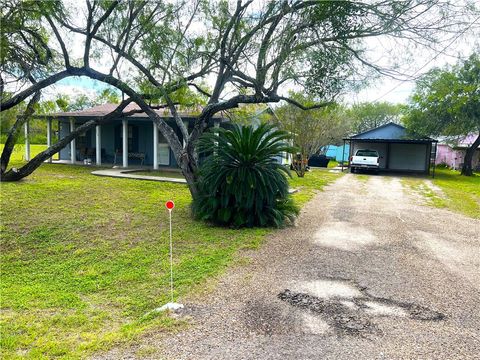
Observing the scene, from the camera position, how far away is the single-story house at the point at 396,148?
2584 cm

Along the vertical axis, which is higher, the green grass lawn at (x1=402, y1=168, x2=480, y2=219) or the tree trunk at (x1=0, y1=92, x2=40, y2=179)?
the tree trunk at (x1=0, y1=92, x2=40, y2=179)

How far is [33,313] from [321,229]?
5483 millimetres

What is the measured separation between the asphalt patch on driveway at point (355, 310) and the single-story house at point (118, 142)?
1401cm

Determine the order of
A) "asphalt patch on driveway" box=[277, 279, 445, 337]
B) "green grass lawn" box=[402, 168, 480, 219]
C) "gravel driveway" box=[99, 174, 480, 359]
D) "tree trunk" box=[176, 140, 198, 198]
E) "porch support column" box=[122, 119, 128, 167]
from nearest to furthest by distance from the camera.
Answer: "gravel driveway" box=[99, 174, 480, 359] < "asphalt patch on driveway" box=[277, 279, 445, 337] < "tree trunk" box=[176, 140, 198, 198] < "green grass lawn" box=[402, 168, 480, 219] < "porch support column" box=[122, 119, 128, 167]

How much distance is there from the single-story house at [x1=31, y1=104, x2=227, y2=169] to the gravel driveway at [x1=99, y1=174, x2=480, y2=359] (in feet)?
39.4

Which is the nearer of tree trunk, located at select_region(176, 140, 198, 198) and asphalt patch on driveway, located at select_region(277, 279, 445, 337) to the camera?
asphalt patch on driveway, located at select_region(277, 279, 445, 337)

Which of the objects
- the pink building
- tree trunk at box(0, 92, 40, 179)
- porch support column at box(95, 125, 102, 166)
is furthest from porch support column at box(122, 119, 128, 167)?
the pink building

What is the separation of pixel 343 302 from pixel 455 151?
3094cm

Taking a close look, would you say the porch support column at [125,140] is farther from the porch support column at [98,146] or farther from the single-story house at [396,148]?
the single-story house at [396,148]

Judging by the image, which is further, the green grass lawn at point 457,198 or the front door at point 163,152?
the front door at point 163,152

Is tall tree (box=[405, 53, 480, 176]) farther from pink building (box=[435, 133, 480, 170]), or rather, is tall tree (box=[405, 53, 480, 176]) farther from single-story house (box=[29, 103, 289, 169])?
single-story house (box=[29, 103, 289, 169])

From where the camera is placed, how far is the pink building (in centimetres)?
2480

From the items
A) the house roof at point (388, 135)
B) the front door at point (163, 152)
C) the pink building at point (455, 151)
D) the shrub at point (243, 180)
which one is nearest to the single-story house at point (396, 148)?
the house roof at point (388, 135)

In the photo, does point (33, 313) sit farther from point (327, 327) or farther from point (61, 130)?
point (61, 130)
